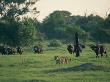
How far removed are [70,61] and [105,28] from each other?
5655cm

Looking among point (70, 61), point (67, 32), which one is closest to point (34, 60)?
point (70, 61)

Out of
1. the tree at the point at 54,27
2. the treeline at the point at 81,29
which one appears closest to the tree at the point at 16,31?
the treeline at the point at 81,29

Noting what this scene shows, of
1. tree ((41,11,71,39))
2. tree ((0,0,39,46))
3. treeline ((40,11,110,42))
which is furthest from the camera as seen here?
tree ((41,11,71,39))

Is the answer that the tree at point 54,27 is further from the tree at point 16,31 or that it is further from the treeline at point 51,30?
the tree at point 16,31

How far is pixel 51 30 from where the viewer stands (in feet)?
376

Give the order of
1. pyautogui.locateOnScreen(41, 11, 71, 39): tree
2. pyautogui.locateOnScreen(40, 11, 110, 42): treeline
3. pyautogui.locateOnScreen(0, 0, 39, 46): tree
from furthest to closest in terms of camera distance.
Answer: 1. pyautogui.locateOnScreen(41, 11, 71, 39): tree
2. pyautogui.locateOnScreen(40, 11, 110, 42): treeline
3. pyautogui.locateOnScreen(0, 0, 39, 46): tree

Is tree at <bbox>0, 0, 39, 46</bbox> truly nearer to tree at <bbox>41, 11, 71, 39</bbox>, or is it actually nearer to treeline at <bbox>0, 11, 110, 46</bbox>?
treeline at <bbox>0, 11, 110, 46</bbox>

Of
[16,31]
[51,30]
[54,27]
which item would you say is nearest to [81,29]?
[51,30]

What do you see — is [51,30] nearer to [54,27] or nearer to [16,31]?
[54,27]

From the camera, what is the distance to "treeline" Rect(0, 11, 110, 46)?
2542 inches

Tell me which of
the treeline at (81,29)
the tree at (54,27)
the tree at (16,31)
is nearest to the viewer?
the tree at (16,31)

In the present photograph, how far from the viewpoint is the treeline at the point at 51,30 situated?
64.6 meters

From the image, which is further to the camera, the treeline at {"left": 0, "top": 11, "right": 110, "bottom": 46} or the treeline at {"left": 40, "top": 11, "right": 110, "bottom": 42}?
the treeline at {"left": 40, "top": 11, "right": 110, "bottom": 42}

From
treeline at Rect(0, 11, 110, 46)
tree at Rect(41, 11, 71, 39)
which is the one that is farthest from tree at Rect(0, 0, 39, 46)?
tree at Rect(41, 11, 71, 39)
